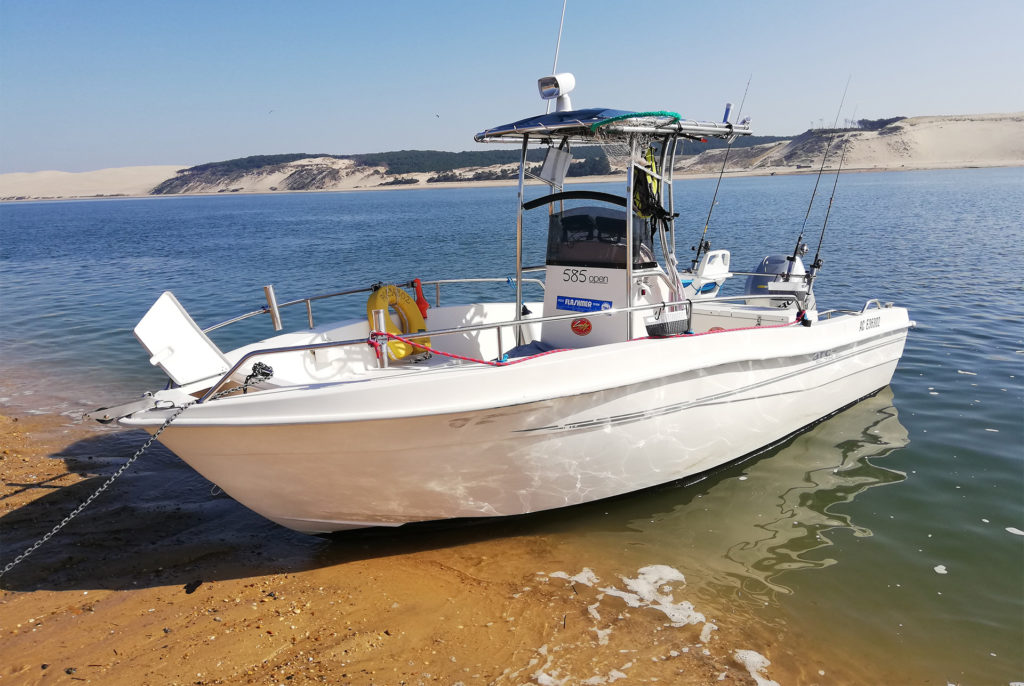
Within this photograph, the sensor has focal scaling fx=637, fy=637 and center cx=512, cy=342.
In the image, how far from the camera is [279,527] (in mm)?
5074

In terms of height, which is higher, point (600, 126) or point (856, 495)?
point (600, 126)

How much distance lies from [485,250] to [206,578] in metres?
18.8

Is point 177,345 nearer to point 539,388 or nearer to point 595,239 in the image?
point 539,388

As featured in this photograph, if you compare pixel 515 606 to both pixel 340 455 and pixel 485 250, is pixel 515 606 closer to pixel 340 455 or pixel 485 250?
pixel 340 455

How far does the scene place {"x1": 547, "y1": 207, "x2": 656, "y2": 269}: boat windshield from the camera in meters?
5.47

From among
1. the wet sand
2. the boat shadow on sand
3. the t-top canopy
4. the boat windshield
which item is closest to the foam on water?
the wet sand

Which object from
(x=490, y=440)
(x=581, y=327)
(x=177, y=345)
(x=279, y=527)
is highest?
(x=177, y=345)

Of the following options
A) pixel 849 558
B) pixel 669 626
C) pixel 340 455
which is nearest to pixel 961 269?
pixel 849 558

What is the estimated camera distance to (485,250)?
2247 cm

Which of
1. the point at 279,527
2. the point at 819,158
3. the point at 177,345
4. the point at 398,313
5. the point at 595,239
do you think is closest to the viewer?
the point at 177,345

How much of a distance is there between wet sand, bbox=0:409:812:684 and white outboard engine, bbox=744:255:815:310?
4.38 m

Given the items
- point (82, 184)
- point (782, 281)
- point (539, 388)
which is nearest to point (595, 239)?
point (539, 388)

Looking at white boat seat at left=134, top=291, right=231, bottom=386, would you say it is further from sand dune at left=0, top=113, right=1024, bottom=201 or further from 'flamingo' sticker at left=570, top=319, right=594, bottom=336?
sand dune at left=0, top=113, right=1024, bottom=201

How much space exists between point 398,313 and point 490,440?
250 cm
